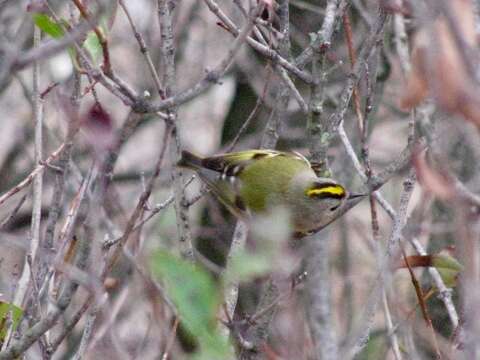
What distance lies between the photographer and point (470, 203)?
1.51 metres

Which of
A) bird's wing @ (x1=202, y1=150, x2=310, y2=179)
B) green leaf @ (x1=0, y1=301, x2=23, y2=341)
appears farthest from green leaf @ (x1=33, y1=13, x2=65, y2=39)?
bird's wing @ (x1=202, y1=150, x2=310, y2=179)

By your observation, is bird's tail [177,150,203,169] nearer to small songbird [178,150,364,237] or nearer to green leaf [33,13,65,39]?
small songbird [178,150,364,237]

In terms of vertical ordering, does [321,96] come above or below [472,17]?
below

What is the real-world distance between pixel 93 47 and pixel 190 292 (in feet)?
2.72

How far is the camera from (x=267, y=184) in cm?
379

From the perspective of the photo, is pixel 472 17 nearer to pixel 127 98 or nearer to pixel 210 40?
pixel 127 98

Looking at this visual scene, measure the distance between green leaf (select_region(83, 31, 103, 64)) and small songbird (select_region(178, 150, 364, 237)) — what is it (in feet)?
3.66

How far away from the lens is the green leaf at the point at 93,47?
217 cm

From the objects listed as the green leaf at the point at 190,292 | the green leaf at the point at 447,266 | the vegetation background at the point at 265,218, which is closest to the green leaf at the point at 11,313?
the vegetation background at the point at 265,218

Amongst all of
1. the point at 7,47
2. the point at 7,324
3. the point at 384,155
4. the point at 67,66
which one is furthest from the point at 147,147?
the point at 7,47

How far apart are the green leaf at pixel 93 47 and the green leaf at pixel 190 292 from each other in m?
0.70

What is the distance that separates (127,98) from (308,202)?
64.6 inches

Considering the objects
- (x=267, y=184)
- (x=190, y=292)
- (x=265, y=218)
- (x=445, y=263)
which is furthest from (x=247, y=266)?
(x=267, y=184)

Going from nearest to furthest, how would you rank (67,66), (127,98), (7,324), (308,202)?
(127,98)
(7,324)
(308,202)
(67,66)
